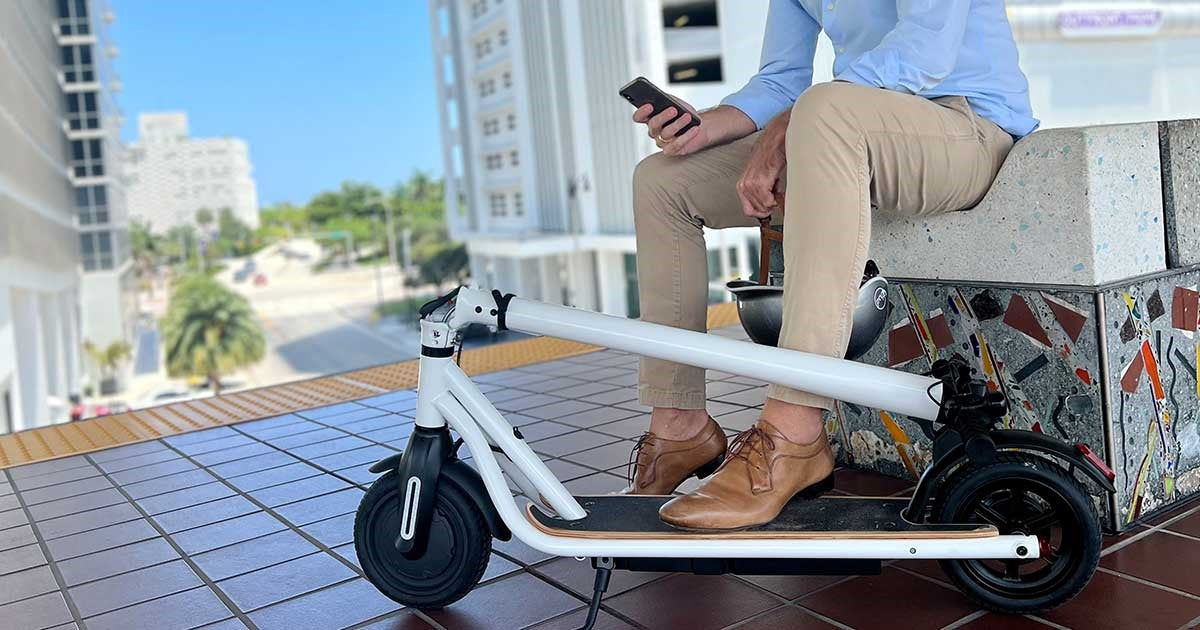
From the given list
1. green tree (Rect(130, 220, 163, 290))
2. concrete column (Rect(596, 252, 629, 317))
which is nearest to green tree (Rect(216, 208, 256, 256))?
green tree (Rect(130, 220, 163, 290))

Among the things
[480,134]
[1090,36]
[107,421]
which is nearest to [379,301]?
[480,134]

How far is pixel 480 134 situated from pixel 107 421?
30867 millimetres

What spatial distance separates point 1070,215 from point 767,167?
444 mm

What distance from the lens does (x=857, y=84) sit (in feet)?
4.04

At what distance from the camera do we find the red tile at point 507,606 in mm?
1327

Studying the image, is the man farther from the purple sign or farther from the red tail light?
the purple sign

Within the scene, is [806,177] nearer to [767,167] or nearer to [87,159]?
[767,167]

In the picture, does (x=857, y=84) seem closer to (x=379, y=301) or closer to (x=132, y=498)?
(x=132, y=498)

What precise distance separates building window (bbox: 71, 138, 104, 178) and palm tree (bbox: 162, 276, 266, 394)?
821cm

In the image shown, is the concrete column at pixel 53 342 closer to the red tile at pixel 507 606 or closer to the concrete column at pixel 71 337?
the concrete column at pixel 71 337

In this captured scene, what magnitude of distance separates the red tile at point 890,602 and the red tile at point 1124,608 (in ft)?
0.39

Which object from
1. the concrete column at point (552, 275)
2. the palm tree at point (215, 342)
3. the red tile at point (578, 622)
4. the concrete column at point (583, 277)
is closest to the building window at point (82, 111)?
the palm tree at point (215, 342)

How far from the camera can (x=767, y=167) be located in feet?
4.22

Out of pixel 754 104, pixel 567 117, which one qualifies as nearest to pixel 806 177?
pixel 754 104
